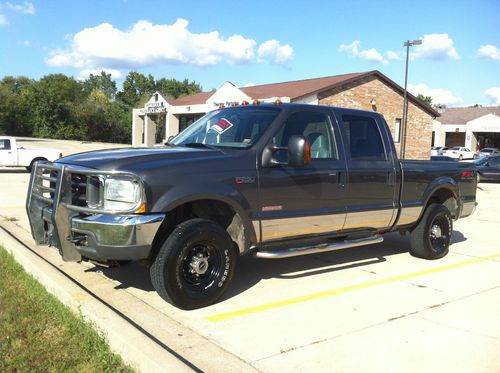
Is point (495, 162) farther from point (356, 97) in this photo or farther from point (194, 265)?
point (194, 265)

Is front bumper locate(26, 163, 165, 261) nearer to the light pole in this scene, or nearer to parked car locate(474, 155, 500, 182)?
parked car locate(474, 155, 500, 182)

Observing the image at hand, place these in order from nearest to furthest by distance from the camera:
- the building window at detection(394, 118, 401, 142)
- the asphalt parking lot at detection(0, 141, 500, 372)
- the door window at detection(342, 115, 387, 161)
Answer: the asphalt parking lot at detection(0, 141, 500, 372), the door window at detection(342, 115, 387, 161), the building window at detection(394, 118, 401, 142)

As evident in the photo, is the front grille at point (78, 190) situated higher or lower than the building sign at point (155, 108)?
lower

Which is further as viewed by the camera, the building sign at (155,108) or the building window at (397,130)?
the building sign at (155,108)

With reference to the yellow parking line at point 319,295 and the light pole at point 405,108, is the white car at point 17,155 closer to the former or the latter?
the yellow parking line at point 319,295

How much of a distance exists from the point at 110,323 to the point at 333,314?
2.01 meters

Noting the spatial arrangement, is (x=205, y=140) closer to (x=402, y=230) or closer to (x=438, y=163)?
(x=402, y=230)

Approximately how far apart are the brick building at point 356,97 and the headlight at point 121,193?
22829 millimetres

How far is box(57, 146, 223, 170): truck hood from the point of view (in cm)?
435

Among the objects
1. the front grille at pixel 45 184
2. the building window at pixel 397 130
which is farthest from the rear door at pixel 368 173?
the building window at pixel 397 130

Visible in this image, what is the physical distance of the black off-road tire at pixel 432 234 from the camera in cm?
696

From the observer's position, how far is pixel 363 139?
20.3 feet

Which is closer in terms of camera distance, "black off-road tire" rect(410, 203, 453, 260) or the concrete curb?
the concrete curb

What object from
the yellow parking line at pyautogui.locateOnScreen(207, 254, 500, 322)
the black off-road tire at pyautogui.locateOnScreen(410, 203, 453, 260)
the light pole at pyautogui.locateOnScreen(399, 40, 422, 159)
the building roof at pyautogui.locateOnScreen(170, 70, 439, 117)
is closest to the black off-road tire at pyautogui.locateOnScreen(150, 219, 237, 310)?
the yellow parking line at pyautogui.locateOnScreen(207, 254, 500, 322)
